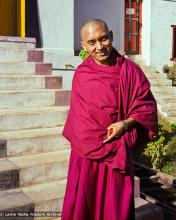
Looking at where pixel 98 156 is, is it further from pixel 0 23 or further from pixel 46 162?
pixel 0 23

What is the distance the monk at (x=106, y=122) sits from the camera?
2.85 meters

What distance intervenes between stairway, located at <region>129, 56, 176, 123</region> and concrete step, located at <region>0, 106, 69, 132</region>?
5.88 metres

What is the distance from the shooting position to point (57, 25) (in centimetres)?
957

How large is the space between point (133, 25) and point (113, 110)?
10674 millimetres

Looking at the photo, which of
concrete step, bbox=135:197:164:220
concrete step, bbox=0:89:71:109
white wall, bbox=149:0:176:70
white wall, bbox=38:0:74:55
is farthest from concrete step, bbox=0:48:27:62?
white wall, bbox=149:0:176:70

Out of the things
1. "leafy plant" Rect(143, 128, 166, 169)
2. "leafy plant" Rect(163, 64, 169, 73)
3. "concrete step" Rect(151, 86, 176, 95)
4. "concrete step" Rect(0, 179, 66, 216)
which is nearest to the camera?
"concrete step" Rect(0, 179, 66, 216)

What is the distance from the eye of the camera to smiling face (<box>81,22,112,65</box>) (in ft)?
9.32

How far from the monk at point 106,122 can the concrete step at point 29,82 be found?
2.97 meters

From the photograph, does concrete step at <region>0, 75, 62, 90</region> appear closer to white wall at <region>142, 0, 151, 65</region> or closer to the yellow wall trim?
the yellow wall trim

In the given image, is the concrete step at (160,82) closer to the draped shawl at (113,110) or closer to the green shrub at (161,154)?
the green shrub at (161,154)

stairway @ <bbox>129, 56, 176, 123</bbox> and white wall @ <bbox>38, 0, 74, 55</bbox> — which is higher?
white wall @ <bbox>38, 0, 74, 55</bbox>

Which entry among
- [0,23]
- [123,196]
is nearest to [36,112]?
[123,196]

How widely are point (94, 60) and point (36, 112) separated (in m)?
2.47

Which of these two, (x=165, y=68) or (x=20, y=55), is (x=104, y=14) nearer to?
(x=165, y=68)
